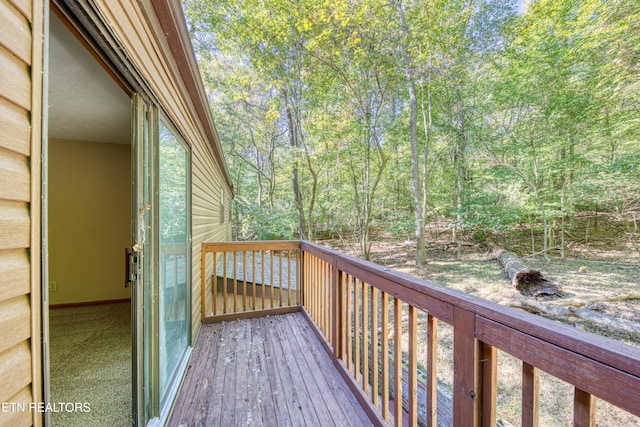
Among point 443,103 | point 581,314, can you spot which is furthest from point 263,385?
point 443,103

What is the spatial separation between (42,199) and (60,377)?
237cm

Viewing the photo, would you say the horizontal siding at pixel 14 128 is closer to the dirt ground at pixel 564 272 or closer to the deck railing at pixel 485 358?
the deck railing at pixel 485 358

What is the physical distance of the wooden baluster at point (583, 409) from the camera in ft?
2.17

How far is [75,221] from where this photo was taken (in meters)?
3.71

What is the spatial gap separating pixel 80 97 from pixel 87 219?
7.34 feet

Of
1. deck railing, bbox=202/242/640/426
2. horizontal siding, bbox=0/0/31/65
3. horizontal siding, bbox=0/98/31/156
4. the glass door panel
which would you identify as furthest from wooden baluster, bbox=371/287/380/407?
horizontal siding, bbox=0/0/31/65

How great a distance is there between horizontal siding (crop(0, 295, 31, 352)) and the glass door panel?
109cm

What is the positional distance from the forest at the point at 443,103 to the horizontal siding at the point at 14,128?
4.78 meters

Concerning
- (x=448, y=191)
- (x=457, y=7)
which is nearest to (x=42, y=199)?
(x=457, y=7)

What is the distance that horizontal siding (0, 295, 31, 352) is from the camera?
0.58 m

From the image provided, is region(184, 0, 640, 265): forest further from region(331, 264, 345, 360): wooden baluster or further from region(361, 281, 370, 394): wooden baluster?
region(361, 281, 370, 394): wooden baluster

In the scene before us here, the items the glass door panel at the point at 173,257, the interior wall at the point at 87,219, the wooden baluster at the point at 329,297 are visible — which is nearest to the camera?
the glass door panel at the point at 173,257

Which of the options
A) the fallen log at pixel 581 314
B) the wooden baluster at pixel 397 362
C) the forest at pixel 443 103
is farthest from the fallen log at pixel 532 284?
the wooden baluster at pixel 397 362

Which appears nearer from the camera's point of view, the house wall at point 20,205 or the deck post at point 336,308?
the house wall at point 20,205
